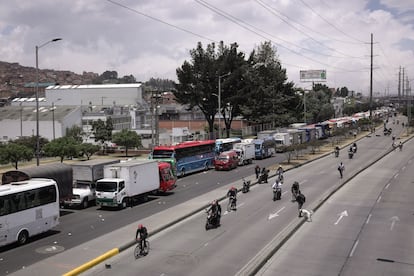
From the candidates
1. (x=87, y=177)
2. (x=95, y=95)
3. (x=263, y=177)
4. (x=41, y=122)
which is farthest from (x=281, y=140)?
(x=95, y=95)

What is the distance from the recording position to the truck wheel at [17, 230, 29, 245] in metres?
20.6

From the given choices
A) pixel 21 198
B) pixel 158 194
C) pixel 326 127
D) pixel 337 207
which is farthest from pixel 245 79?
pixel 21 198

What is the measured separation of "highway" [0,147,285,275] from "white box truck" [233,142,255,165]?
1191cm

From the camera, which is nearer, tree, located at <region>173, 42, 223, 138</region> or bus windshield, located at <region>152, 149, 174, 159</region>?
bus windshield, located at <region>152, 149, 174, 159</region>

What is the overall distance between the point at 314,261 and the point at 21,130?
9605cm

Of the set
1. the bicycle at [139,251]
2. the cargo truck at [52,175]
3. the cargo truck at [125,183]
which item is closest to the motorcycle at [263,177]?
the cargo truck at [125,183]

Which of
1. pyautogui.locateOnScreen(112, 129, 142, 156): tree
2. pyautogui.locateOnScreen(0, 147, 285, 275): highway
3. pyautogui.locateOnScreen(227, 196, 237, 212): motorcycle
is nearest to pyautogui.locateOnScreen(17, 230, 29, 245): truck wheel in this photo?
pyautogui.locateOnScreen(0, 147, 285, 275): highway

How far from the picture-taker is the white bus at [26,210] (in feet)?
65.4

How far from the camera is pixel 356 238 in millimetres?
20953

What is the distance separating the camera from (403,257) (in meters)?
18.1

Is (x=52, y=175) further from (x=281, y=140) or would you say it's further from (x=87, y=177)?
(x=281, y=140)

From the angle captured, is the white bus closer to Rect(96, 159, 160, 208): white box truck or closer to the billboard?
Rect(96, 159, 160, 208): white box truck

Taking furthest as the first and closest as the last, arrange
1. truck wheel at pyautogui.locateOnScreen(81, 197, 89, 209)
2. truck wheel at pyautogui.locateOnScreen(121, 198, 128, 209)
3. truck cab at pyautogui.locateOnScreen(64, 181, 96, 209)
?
truck wheel at pyautogui.locateOnScreen(81, 197, 89, 209) < truck cab at pyautogui.locateOnScreen(64, 181, 96, 209) < truck wheel at pyautogui.locateOnScreen(121, 198, 128, 209)

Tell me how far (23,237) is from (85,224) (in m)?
4.35
